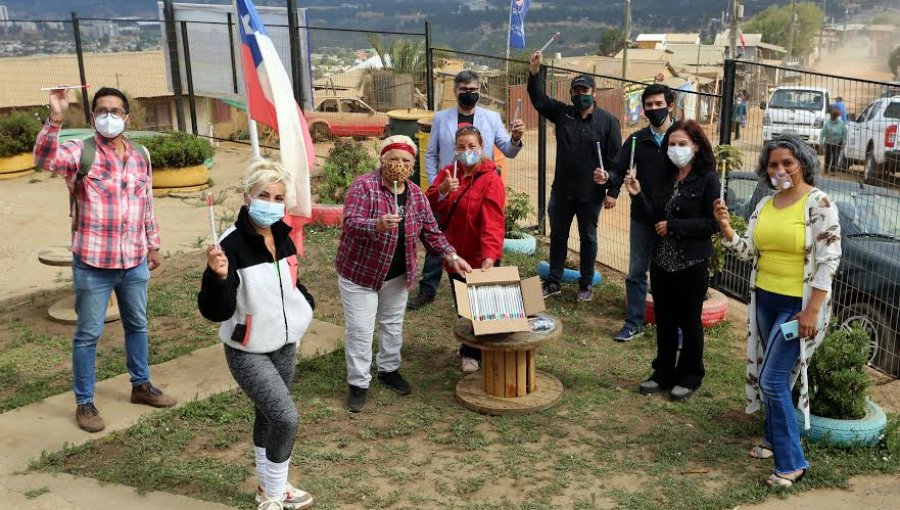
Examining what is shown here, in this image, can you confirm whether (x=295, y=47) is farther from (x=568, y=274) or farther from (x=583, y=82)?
(x=583, y=82)

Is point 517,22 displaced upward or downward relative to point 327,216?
upward

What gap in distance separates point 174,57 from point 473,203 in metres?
12.4

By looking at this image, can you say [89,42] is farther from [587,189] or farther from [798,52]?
[798,52]

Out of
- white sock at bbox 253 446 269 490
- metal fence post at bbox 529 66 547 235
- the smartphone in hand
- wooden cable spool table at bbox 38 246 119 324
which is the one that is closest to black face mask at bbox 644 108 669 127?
the smartphone in hand

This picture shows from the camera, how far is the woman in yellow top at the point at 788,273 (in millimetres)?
4617

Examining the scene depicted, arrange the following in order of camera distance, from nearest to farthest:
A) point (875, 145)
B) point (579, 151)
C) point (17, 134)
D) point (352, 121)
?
→ point (875, 145) → point (579, 151) → point (17, 134) → point (352, 121)

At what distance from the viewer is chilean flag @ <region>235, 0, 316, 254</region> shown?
19.2ft

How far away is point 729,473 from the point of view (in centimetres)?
508

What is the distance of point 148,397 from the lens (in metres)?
5.85

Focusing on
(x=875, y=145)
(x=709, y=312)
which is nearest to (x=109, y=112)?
(x=709, y=312)

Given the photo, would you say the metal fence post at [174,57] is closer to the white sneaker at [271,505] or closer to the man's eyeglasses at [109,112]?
the man's eyeglasses at [109,112]

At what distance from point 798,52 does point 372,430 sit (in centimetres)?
10227

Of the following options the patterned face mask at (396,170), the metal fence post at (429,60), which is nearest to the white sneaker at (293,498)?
the patterned face mask at (396,170)

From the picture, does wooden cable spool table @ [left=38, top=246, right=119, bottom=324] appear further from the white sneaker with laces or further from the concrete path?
the white sneaker with laces
